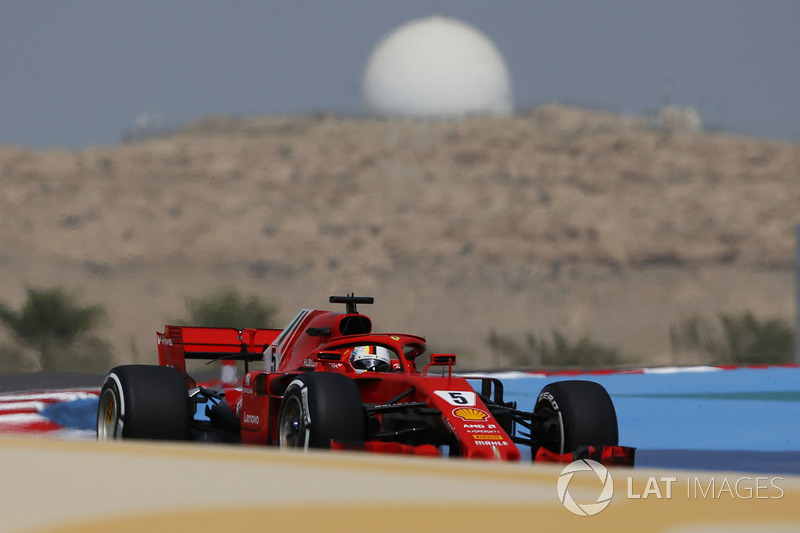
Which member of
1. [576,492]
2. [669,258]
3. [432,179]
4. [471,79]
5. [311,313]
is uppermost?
[471,79]

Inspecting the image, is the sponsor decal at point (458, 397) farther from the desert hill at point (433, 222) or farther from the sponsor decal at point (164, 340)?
the desert hill at point (433, 222)

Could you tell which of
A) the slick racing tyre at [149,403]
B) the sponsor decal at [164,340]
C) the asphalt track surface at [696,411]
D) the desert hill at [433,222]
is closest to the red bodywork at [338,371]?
the sponsor decal at [164,340]

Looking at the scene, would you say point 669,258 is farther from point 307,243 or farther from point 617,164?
point 307,243

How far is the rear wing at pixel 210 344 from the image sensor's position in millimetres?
8203

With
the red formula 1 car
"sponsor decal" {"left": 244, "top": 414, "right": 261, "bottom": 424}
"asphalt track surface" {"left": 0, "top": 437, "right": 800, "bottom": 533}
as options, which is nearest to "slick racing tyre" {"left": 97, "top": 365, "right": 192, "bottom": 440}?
the red formula 1 car

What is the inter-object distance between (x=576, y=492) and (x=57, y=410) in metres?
7.34

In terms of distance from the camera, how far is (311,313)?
25.5 feet

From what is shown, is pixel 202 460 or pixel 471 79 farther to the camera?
pixel 471 79

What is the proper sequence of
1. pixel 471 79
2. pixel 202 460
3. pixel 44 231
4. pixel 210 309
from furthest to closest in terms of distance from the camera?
pixel 471 79
pixel 44 231
pixel 210 309
pixel 202 460

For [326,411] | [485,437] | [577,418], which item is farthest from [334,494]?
[577,418]

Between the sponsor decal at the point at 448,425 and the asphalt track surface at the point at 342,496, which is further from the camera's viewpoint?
the sponsor decal at the point at 448,425

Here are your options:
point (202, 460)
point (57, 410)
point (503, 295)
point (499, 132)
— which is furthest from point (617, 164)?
point (202, 460)

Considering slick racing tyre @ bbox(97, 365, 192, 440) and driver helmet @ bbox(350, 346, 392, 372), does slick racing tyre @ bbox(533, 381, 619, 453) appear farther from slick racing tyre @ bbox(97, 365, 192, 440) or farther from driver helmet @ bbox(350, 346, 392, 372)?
slick racing tyre @ bbox(97, 365, 192, 440)

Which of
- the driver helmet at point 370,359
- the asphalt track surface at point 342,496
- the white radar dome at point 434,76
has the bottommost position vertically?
the asphalt track surface at point 342,496
